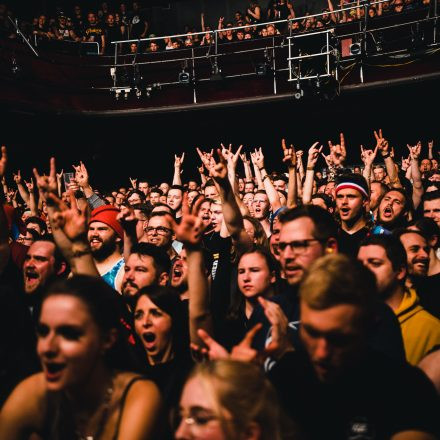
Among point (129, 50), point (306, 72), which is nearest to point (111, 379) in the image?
point (306, 72)

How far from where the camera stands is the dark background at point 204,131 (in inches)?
475

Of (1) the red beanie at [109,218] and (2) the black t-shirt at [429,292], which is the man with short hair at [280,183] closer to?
(1) the red beanie at [109,218]

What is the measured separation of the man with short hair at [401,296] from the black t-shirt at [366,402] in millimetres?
823

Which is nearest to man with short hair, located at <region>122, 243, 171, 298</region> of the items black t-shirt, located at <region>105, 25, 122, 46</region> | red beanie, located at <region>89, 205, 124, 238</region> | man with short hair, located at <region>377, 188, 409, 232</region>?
red beanie, located at <region>89, 205, 124, 238</region>

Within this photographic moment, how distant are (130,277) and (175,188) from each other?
9.90 ft

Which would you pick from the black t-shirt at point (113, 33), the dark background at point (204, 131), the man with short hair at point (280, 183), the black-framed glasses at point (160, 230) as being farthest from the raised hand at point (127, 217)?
the black t-shirt at point (113, 33)

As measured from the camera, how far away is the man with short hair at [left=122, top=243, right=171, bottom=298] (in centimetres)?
321

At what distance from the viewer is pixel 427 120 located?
12.2 meters

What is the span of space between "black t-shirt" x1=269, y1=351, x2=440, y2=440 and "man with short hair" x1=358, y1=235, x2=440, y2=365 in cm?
82

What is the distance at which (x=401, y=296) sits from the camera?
2717mm

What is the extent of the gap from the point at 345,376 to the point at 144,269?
1771mm

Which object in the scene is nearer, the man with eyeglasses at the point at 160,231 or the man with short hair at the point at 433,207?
the man with eyeglasses at the point at 160,231

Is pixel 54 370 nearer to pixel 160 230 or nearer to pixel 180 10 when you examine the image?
pixel 160 230

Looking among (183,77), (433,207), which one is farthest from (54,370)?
(183,77)
